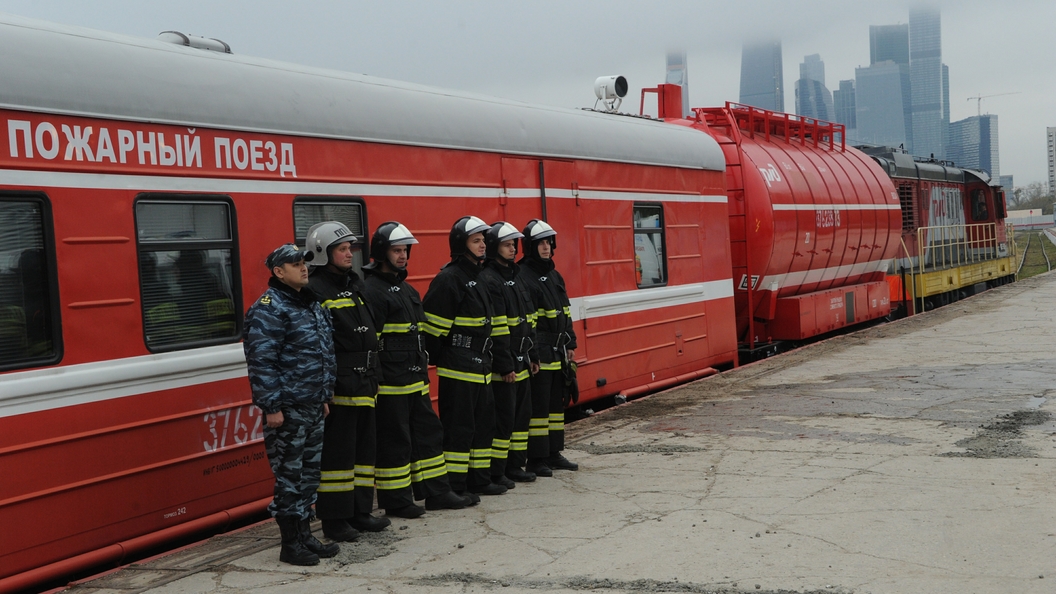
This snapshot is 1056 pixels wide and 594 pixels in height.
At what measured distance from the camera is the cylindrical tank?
13.2 metres

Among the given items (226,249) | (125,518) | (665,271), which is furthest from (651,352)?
(125,518)

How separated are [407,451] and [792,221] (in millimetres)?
8989

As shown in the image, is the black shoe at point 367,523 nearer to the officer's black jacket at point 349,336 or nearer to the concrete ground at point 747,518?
the concrete ground at point 747,518

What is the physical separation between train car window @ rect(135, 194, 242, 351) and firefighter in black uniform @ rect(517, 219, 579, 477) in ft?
7.07

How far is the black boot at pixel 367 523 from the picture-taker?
5.86 metres

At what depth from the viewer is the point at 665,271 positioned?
1109 centimetres

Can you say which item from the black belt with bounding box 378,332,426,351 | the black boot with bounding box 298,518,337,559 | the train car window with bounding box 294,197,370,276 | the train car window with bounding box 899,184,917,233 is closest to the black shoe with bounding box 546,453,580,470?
the black belt with bounding box 378,332,426,351

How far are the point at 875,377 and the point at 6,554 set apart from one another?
964 cm

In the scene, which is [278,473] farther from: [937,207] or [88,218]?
[937,207]

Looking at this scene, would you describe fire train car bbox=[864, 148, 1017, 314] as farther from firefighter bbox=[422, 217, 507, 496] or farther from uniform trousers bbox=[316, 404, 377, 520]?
uniform trousers bbox=[316, 404, 377, 520]

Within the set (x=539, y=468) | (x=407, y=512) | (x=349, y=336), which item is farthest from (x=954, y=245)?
(x=349, y=336)

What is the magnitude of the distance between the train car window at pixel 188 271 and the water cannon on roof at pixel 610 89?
646 centimetres

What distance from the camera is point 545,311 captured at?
24.1 ft

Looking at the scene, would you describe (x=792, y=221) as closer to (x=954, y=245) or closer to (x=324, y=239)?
(x=324, y=239)
